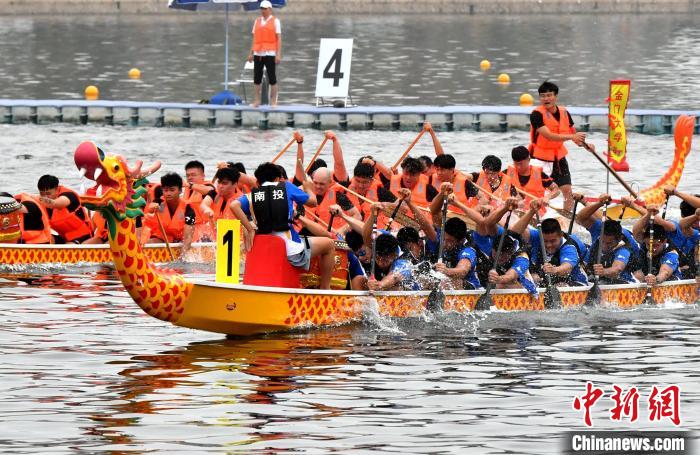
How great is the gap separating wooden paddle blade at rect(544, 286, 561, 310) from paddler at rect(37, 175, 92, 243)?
6.69 m

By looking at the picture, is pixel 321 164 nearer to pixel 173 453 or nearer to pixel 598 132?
pixel 173 453

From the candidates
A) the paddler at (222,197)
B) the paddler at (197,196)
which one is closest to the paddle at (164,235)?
the paddler at (197,196)

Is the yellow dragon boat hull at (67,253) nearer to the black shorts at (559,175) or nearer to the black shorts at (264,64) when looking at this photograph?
the black shorts at (559,175)

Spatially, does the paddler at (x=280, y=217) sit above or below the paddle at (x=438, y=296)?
above

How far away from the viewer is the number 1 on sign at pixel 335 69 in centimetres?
3412

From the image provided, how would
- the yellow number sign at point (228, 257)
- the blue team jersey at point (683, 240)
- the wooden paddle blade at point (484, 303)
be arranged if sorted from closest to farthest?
the yellow number sign at point (228, 257)
the wooden paddle blade at point (484, 303)
the blue team jersey at point (683, 240)

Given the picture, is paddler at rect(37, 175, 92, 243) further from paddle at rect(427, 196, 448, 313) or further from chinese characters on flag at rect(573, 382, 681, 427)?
chinese characters on flag at rect(573, 382, 681, 427)

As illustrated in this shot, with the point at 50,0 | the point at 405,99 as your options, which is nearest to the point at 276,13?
the point at 50,0

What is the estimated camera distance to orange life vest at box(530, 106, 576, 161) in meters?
24.0

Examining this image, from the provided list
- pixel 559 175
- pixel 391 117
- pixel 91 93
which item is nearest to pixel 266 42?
pixel 391 117

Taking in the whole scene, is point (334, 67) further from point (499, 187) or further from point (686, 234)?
point (686, 234)

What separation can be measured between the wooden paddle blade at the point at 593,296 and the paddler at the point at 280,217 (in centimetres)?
321

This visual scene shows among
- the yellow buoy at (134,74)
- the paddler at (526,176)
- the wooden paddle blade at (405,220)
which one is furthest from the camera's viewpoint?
the yellow buoy at (134,74)

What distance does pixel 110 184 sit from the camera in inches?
605
